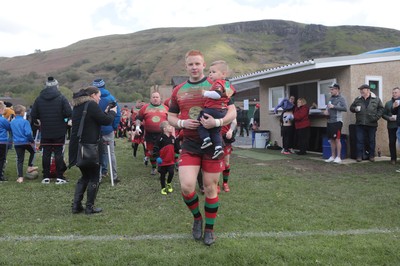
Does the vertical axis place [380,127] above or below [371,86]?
below

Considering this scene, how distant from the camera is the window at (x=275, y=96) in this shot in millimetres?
14256

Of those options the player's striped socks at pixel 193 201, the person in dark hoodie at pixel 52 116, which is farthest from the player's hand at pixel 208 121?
the person in dark hoodie at pixel 52 116

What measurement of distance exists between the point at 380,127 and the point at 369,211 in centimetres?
657

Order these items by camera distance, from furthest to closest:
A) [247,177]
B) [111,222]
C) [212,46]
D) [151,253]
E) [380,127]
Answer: [212,46], [380,127], [247,177], [111,222], [151,253]

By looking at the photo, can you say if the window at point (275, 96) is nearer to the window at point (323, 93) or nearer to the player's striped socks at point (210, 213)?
the window at point (323, 93)

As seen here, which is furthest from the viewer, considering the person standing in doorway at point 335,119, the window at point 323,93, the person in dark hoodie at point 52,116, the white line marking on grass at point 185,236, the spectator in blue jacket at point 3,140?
the window at point 323,93

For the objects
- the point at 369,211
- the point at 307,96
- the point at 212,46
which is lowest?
the point at 369,211

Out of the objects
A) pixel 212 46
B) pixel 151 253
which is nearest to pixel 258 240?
pixel 151 253

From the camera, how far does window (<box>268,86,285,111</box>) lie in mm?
14256

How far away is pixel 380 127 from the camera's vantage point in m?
11.3

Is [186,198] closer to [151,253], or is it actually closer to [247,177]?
[151,253]

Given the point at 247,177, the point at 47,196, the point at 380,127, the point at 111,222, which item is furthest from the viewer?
the point at 380,127

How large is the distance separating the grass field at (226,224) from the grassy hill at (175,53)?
242 feet

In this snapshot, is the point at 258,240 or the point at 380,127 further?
the point at 380,127
